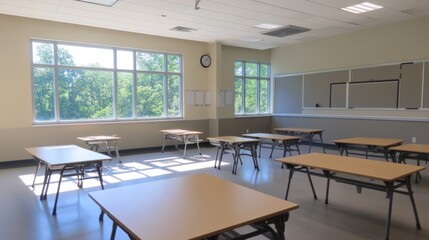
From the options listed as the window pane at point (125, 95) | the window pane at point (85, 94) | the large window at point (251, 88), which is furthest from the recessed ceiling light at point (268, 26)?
the window pane at point (85, 94)

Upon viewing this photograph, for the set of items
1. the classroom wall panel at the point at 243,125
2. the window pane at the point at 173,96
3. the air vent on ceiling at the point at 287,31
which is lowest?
the classroom wall panel at the point at 243,125

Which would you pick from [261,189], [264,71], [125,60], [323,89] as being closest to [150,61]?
[125,60]

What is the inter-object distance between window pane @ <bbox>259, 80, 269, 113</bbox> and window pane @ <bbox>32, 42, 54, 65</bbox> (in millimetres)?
6514

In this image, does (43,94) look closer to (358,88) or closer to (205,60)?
(205,60)

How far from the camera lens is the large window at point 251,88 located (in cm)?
975

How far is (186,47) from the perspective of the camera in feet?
28.1

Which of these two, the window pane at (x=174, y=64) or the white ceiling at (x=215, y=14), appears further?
the window pane at (x=174, y=64)

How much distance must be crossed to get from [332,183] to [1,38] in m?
7.03

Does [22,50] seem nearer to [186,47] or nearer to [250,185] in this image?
[186,47]

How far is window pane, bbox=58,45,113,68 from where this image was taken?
6.81 metres

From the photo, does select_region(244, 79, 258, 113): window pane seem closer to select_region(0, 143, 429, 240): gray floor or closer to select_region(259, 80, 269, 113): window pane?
select_region(259, 80, 269, 113): window pane

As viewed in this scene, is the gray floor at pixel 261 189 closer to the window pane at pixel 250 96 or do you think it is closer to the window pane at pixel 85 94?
the window pane at pixel 85 94

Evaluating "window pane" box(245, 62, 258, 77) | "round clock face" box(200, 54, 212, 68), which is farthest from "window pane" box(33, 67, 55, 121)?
"window pane" box(245, 62, 258, 77)

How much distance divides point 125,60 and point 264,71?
4.96 meters
